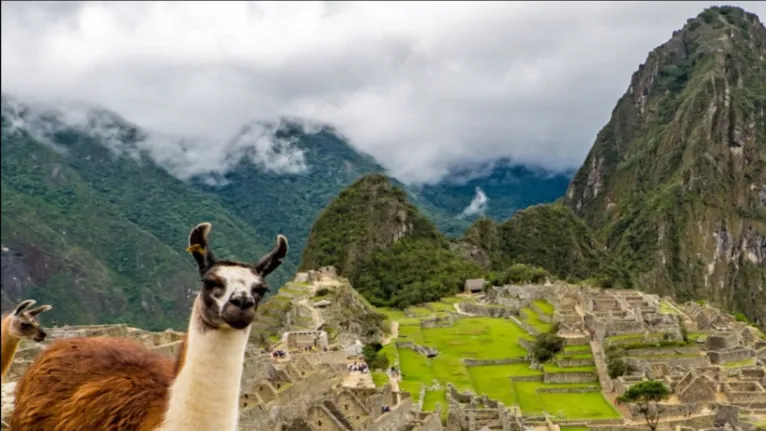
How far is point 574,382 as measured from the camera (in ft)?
81.1

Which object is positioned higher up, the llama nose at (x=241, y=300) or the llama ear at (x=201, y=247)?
the llama ear at (x=201, y=247)

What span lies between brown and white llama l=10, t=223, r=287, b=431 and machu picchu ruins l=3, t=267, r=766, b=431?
27.4 ft

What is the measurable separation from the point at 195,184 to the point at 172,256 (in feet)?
37.8

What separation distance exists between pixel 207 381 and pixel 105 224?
1211 inches

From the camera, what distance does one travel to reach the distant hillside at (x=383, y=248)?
160ft

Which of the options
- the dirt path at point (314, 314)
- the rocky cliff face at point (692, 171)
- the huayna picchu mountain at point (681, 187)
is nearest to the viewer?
the dirt path at point (314, 314)

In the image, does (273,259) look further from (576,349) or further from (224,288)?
(576,349)

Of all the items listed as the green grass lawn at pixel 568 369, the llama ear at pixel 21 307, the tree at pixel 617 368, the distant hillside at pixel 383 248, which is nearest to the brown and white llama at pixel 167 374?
the llama ear at pixel 21 307

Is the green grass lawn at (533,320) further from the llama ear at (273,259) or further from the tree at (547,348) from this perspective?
the llama ear at (273,259)

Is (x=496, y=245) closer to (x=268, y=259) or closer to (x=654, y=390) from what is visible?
(x=654, y=390)

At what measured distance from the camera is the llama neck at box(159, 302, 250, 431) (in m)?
3.43

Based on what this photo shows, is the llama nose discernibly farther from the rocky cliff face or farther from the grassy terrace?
the rocky cliff face

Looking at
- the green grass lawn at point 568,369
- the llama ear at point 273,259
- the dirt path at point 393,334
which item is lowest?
the llama ear at point 273,259

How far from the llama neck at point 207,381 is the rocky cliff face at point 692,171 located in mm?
60212
